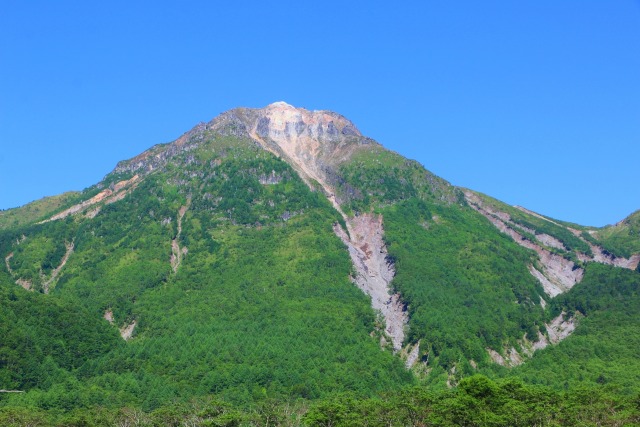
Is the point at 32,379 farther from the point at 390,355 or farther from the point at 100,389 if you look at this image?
the point at 390,355

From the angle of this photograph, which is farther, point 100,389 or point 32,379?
point 32,379

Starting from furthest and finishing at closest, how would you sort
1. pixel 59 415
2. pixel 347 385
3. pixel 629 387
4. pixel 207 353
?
pixel 207 353
pixel 347 385
pixel 629 387
pixel 59 415

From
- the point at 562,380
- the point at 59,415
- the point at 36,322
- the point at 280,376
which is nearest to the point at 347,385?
the point at 280,376

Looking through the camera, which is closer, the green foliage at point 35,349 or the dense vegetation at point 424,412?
the dense vegetation at point 424,412

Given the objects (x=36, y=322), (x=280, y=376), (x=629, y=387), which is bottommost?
(x=629, y=387)

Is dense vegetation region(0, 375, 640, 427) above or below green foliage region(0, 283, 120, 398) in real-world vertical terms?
below

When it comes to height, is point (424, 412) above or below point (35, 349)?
below

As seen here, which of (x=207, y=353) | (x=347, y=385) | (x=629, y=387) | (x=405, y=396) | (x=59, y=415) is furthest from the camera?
(x=207, y=353)

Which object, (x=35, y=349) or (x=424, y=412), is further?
(x=35, y=349)

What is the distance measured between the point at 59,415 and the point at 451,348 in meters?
101

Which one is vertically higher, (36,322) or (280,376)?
(36,322)

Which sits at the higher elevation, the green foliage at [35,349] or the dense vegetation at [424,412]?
the green foliage at [35,349]

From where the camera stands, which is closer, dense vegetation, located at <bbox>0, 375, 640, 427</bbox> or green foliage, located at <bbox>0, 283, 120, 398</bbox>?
dense vegetation, located at <bbox>0, 375, 640, 427</bbox>

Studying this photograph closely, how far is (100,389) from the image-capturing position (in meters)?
165
